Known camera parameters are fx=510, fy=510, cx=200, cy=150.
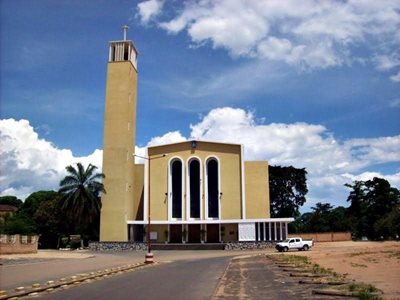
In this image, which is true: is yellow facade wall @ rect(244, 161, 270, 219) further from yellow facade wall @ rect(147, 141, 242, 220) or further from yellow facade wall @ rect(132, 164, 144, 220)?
yellow facade wall @ rect(132, 164, 144, 220)

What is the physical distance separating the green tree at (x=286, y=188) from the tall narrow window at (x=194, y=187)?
2424 centimetres

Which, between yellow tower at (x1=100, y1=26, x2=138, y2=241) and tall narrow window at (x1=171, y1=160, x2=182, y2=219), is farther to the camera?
tall narrow window at (x1=171, y1=160, x2=182, y2=219)

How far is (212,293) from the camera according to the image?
595 inches

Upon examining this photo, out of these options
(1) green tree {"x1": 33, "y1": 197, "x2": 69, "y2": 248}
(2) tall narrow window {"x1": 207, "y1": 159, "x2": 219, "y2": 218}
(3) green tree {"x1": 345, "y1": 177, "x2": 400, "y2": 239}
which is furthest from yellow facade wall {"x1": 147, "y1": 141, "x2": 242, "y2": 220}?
(3) green tree {"x1": 345, "y1": 177, "x2": 400, "y2": 239}

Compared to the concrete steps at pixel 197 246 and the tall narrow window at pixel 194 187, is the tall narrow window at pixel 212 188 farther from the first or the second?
the concrete steps at pixel 197 246

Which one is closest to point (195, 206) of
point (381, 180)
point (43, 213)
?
point (43, 213)

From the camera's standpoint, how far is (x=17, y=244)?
4631cm

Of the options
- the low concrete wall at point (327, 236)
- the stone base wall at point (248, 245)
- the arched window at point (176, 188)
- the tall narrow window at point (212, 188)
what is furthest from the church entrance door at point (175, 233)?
the low concrete wall at point (327, 236)

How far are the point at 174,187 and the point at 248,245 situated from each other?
1233 centimetres

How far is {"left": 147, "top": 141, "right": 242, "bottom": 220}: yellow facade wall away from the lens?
6281 cm

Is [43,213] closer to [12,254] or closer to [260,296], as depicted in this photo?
[12,254]

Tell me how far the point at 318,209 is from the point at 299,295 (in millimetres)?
104227

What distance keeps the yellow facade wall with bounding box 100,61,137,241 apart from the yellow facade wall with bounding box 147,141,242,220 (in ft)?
10.4

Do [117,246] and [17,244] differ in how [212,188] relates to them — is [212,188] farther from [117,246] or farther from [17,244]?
[17,244]
